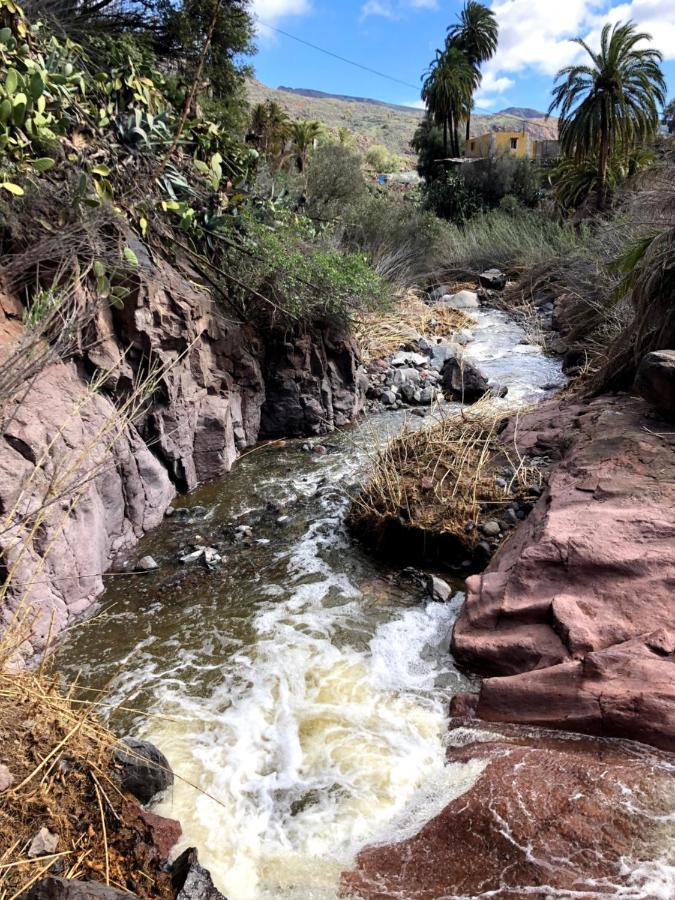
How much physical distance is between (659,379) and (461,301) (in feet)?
30.4

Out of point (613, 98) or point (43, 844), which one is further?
point (613, 98)

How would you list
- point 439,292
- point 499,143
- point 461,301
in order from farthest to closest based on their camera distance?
1. point 499,143
2. point 439,292
3. point 461,301

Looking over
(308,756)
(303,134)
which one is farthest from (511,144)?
(308,756)

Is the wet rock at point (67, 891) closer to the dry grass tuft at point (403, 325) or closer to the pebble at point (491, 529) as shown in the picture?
the pebble at point (491, 529)

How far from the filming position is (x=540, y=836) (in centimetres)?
199

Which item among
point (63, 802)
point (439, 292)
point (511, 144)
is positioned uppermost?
point (511, 144)

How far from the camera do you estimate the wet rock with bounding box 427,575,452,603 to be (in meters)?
3.83

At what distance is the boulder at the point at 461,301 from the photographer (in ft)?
42.0

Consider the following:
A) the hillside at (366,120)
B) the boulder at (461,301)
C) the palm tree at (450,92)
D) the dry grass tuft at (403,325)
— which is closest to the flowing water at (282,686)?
the dry grass tuft at (403,325)

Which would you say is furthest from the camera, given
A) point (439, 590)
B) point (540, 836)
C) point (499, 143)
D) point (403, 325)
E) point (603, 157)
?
point (499, 143)

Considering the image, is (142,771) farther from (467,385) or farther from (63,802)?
(467,385)

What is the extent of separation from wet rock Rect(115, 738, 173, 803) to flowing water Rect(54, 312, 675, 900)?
95mm

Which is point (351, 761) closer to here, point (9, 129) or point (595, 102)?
point (9, 129)

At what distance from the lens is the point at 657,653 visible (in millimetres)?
2586
